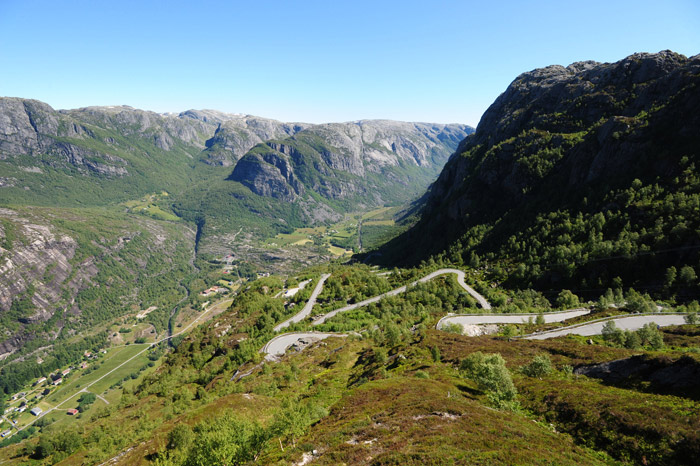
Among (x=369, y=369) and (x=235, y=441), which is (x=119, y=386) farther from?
Result: (x=235, y=441)

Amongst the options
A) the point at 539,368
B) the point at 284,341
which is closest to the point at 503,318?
the point at 539,368

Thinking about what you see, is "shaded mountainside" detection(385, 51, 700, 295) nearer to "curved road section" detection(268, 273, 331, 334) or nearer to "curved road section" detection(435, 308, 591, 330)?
"curved road section" detection(435, 308, 591, 330)

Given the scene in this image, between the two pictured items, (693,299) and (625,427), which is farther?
(693,299)

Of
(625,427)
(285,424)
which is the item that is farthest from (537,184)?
(285,424)

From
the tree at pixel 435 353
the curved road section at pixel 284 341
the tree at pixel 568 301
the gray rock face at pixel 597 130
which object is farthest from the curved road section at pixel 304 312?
the gray rock face at pixel 597 130

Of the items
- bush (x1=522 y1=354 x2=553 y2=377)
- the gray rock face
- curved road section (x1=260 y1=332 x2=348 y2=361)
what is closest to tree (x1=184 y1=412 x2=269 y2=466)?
bush (x1=522 y1=354 x2=553 y2=377)

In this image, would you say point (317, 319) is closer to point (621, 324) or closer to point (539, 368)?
point (539, 368)

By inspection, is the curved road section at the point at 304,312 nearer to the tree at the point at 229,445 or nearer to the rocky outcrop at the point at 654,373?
the tree at the point at 229,445
